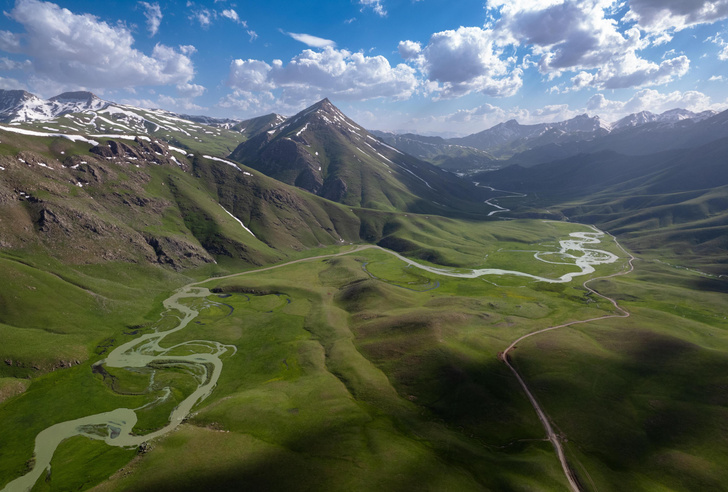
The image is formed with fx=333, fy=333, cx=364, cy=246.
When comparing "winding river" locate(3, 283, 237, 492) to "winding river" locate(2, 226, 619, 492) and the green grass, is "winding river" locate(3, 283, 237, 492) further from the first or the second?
the green grass

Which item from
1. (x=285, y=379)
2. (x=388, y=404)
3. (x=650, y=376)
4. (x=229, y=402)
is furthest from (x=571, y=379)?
(x=229, y=402)

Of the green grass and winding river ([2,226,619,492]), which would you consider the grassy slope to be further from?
winding river ([2,226,619,492])

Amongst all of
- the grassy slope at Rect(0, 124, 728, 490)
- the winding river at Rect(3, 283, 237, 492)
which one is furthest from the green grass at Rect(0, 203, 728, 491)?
the winding river at Rect(3, 283, 237, 492)

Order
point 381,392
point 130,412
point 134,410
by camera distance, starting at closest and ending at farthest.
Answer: point 130,412 < point 134,410 < point 381,392

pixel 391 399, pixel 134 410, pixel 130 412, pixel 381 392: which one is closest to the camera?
pixel 130 412

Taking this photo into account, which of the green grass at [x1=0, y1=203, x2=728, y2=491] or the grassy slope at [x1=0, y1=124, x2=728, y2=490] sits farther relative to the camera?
the grassy slope at [x1=0, y1=124, x2=728, y2=490]

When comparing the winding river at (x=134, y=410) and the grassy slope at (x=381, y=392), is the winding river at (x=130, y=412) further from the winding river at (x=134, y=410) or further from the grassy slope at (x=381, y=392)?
the grassy slope at (x=381, y=392)

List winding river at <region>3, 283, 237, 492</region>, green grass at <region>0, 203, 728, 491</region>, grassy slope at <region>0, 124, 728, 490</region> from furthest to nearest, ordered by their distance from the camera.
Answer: winding river at <region>3, 283, 237, 492</region>, grassy slope at <region>0, 124, 728, 490</region>, green grass at <region>0, 203, 728, 491</region>

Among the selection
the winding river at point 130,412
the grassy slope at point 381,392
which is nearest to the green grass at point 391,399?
the grassy slope at point 381,392

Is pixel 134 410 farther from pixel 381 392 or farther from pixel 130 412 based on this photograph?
pixel 381 392

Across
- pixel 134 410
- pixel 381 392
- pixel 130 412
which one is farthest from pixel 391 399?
pixel 130 412

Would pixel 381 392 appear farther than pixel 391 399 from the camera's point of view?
Yes

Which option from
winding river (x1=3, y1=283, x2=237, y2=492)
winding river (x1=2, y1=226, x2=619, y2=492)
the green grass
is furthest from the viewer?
winding river (x1=2, y1=226, x2=619, y2=492)
